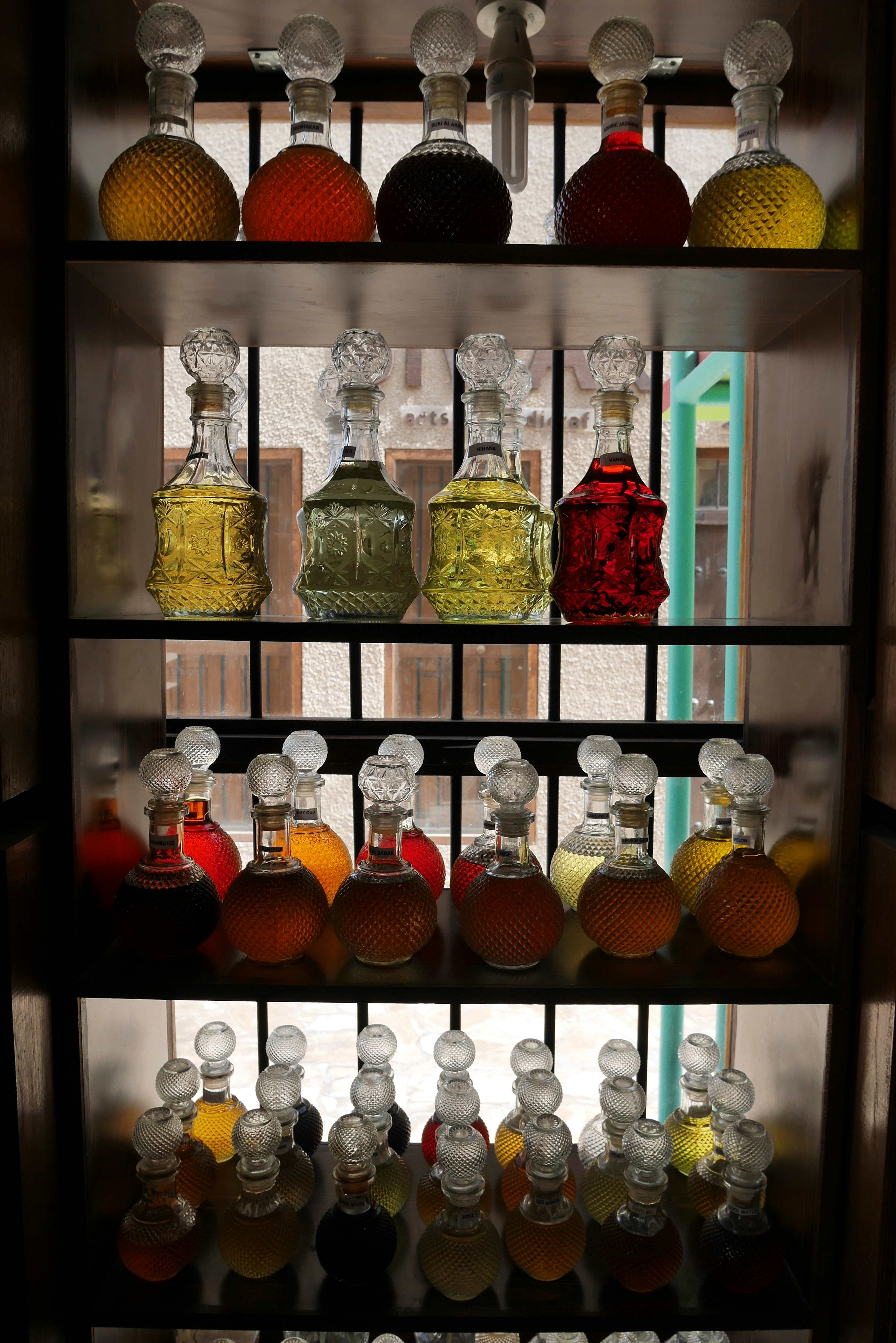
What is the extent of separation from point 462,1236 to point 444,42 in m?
1.37

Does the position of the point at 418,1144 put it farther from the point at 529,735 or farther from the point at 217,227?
the point at 217,227

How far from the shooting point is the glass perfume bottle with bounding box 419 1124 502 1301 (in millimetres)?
1045

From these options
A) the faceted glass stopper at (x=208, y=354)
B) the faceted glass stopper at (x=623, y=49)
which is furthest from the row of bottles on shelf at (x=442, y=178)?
the faceted glass stopper at (x=208, y=354)

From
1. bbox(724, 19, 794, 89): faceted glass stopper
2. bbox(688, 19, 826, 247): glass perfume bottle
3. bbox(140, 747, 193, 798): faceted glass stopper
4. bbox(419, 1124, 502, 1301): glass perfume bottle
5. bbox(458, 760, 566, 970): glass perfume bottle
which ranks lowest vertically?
bbox(419, 1124, 502, 1301): glass perfume bottle

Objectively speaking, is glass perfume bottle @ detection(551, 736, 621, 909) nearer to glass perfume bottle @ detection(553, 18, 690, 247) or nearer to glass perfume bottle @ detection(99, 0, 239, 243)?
glass perfume bottle @ detection(553, 18, 690, 247)

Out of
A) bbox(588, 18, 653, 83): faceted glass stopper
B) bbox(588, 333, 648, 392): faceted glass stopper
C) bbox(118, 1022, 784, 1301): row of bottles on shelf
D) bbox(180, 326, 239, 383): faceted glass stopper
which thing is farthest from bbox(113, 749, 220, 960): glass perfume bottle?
bbox(588, 18, 653, 83): faceted glass stopper

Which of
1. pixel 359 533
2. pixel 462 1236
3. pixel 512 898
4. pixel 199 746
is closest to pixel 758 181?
pixel 359 533

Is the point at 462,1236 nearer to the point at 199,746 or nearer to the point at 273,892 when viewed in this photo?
the point at 273,892

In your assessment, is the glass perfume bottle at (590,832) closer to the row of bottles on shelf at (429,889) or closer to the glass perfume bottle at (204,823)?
the row of bottles on shelf at (429,889)

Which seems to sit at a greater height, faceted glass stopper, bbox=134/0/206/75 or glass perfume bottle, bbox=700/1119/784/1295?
faceted glass stopper, bbox=134/0/206/75

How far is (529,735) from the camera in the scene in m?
1.39

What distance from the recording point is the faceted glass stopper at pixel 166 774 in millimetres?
1052

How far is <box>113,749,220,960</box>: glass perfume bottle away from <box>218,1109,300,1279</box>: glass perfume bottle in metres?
0.23

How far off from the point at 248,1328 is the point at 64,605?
86 centimetres
